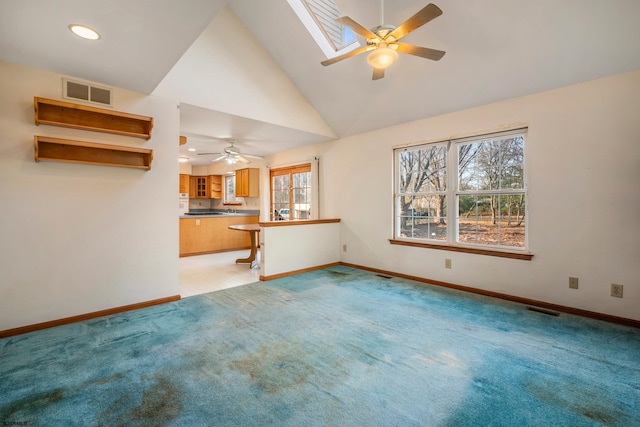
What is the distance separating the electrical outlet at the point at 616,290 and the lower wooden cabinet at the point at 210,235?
6318 millimetres

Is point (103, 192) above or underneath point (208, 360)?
above

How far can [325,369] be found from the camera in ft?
6.66

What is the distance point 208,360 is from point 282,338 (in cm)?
62

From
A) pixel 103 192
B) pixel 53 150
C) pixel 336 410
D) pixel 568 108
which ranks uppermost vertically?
pixel 568 108


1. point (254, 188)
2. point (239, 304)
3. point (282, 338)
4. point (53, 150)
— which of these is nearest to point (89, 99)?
point (53, 150)

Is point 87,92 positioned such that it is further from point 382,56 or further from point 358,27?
Answer: point 382,56

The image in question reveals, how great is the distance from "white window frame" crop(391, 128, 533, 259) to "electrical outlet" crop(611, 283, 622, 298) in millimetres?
701

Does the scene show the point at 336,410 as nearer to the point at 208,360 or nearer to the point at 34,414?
the point at 208,360

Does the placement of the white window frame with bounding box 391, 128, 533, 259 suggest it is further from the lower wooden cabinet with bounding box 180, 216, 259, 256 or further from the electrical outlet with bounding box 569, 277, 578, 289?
Result: the lower wooden cabinet with bounding box 180, 216, 259, 256

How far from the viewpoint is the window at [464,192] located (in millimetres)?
3469

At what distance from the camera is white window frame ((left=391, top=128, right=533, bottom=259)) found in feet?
11.1

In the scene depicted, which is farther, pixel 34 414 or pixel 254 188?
pixel 254 188

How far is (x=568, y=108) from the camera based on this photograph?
3.01 m

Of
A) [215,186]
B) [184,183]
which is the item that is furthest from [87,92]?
[184,183]
